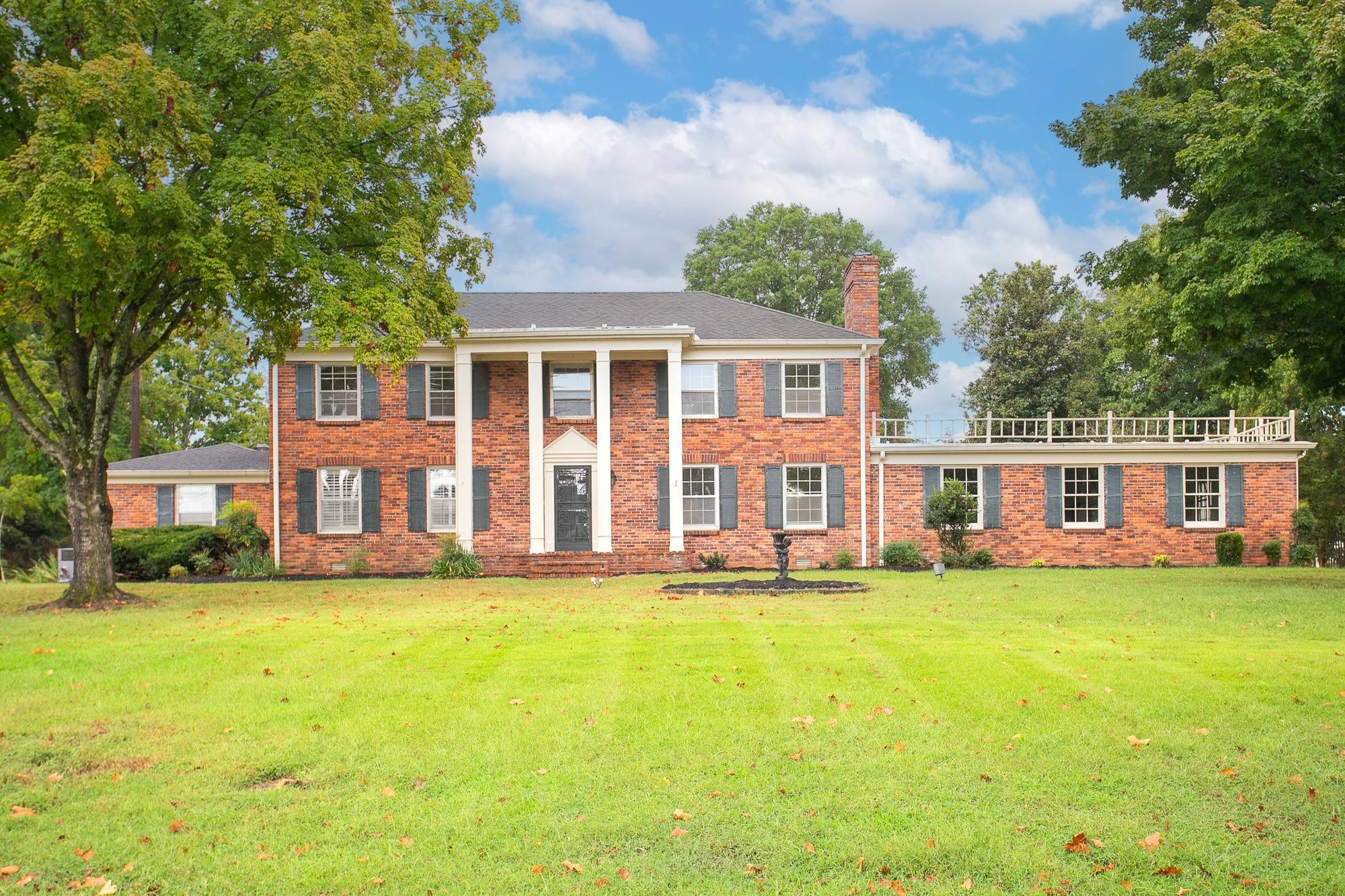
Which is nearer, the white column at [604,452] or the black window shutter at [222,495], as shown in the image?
the white column at [604,452]

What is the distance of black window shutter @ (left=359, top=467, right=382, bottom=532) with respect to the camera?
81.4ft

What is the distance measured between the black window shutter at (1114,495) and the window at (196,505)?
916 inches

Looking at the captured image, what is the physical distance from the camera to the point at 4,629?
12.9 meters

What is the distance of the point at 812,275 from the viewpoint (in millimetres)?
42844

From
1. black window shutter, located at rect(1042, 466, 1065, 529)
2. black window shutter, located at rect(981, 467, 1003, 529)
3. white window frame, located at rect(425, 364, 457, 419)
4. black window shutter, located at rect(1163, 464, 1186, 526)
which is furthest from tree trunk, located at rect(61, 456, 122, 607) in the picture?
black window shutter, located at rect(1163, 464, 1186, 526)

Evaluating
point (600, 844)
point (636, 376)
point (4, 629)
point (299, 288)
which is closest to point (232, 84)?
point (299, 288)

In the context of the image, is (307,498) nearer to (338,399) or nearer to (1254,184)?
(338,399)

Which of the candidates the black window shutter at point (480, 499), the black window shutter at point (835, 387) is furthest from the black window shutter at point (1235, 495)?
the black window shutter at point (480, 499)

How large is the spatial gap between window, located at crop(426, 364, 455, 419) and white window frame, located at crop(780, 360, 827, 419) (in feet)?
26.8

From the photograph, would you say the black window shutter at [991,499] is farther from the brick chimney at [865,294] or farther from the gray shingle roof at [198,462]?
the gray shingle roof at [198,462]

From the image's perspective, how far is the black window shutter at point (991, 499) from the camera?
1016 inches

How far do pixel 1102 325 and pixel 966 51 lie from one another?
762 inches

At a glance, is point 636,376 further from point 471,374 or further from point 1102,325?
point 1102,325

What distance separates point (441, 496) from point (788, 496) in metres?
8.57
